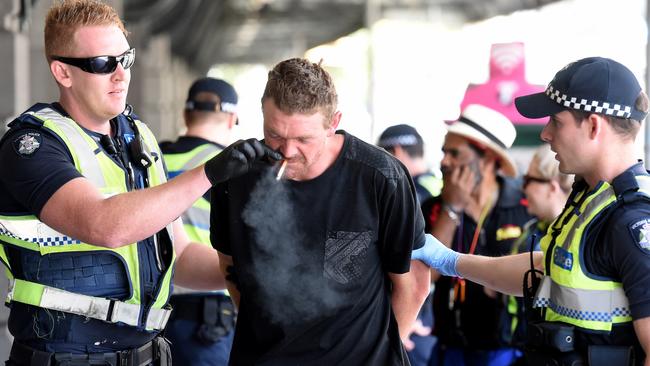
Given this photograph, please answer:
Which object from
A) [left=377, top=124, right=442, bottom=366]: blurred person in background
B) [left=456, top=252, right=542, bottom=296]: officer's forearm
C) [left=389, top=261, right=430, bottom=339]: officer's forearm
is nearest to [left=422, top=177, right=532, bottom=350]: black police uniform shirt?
[left=377, top=124, right=442, bottom=366]: blurred person in background

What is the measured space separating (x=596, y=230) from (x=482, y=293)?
2121 mm

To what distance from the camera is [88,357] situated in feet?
10.2

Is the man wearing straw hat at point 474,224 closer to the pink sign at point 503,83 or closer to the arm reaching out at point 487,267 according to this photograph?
the arm reaching out at point 487,267

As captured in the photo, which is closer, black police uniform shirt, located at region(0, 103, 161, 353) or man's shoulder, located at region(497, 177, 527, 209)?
black police uniform shirt, located at region(0, 103, 161, 353)

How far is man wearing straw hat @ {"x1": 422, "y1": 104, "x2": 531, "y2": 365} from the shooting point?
5.12m

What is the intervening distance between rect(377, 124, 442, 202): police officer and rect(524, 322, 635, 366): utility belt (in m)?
3.78

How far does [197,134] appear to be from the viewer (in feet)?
18.5

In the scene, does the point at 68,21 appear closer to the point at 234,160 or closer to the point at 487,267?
the point at 234,160

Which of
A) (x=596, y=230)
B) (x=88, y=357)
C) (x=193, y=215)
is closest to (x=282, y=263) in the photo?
(x=88, y=357)

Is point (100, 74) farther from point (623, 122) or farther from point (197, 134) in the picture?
point (197, 134)

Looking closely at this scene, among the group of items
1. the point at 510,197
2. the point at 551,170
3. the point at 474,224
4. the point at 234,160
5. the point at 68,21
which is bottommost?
the point at 474,224

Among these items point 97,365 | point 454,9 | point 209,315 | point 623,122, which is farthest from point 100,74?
point 454,9

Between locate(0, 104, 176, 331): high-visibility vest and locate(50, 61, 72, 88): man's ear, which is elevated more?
locate(50, 61, 72, 88): man's ear

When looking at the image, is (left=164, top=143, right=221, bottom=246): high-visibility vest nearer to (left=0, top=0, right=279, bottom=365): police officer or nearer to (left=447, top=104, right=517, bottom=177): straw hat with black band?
(left=447, top=104, right=517, bottom=177): straw hat with black band
